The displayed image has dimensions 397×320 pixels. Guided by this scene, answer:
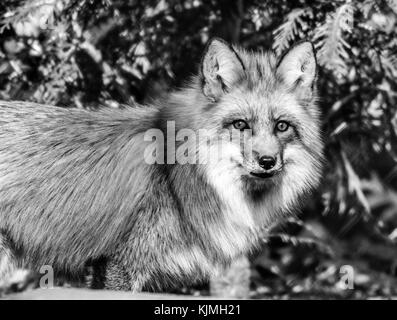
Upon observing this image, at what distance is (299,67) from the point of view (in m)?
4.82

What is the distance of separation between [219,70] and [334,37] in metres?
1.02

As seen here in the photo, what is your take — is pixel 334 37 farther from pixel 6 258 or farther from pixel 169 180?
pixel 6 258

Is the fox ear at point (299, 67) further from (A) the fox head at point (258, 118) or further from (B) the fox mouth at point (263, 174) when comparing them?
(B) the fox mouth at point (263, 174)

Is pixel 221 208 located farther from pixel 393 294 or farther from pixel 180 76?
pixel 393 294

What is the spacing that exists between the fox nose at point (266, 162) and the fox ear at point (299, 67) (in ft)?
2.29

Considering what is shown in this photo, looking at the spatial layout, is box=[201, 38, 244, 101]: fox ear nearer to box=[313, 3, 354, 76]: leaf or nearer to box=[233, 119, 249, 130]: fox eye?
box=[233, 119, 249, 130]: fox eye

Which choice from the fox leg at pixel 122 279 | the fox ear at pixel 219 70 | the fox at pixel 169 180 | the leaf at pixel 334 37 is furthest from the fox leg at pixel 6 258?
the leaf at pixel 334 37

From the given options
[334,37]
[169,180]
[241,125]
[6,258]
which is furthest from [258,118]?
[6,258]

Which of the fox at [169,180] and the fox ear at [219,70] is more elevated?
the fox ear at [219,70]

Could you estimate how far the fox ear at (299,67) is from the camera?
4.77 metres

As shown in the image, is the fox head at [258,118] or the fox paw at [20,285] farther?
the fox paw at [20,285]

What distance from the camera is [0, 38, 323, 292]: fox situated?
4.57 m

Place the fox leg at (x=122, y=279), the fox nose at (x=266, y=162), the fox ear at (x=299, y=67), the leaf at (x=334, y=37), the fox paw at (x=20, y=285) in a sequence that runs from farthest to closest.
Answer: the fox paw at (x=20, y=285), the leaf at (x=334, y=37), the fox ear at (x=299, y=67), the fox leg at (x=122, y=279), the fox nose at (x=266, y=162)

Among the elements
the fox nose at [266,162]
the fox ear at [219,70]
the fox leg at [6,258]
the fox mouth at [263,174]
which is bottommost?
the fox leg at [6,258]
